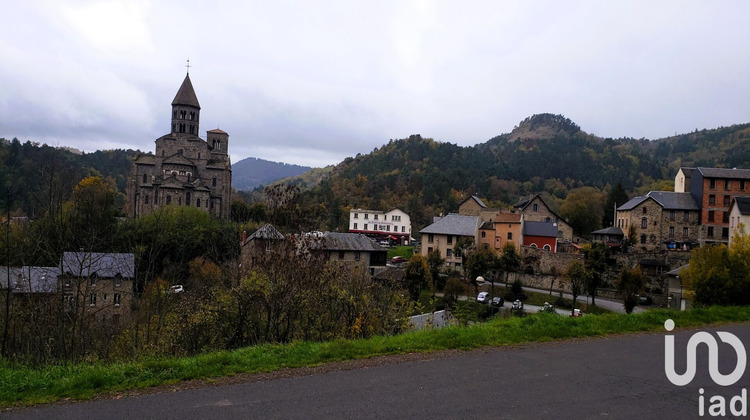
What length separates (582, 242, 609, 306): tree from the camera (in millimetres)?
32875

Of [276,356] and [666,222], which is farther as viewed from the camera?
[666,222]

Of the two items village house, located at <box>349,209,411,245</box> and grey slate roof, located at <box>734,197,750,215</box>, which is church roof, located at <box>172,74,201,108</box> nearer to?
village house, located at <box>349,209,411,245</box>

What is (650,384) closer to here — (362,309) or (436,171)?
(362,309)

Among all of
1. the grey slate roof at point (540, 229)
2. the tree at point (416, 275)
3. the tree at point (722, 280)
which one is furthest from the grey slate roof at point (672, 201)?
the tree at point (722, 280)

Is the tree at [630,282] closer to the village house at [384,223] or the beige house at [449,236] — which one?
the beige house at [449,236]

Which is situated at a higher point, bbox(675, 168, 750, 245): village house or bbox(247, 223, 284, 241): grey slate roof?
bbox(675, 168, 750, 245): village house

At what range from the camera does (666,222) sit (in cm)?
4303

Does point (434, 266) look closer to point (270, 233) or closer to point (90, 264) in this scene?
point (270, 233)

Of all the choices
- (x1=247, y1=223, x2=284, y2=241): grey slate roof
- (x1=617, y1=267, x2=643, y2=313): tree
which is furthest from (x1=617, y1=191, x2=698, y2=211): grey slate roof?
(x1=247, y1=223, x2=284, y2=241): grey slate roof

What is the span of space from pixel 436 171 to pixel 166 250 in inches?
2891

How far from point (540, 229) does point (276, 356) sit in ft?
136

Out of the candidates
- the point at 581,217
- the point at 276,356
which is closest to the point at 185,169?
the point at 581,217

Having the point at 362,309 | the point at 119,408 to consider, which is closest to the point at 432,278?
the point at 362,309

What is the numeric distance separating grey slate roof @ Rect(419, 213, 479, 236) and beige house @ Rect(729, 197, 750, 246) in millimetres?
18942
